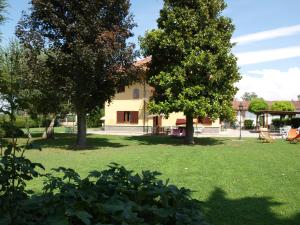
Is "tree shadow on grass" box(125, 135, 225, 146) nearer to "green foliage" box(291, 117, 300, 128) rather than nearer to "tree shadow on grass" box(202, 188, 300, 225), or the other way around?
"tree shadow on grass" box(202, 188, 300, 225)

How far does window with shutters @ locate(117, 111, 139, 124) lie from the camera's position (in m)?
45.2

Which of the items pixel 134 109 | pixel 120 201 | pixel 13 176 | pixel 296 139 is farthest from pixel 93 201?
pixel 134 109

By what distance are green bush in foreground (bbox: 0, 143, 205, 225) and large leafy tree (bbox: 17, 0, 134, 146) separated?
1733cm

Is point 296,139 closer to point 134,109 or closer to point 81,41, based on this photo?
point 81,41

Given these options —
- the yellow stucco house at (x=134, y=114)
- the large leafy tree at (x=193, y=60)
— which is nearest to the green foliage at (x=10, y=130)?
the large leafy tree at (x=193, y=60)

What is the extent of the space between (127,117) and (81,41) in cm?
2493

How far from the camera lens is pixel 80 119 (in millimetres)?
24641

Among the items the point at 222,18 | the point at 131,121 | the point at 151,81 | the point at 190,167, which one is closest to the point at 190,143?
the point at 151,81

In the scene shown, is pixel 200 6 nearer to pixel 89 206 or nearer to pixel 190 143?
pixel 190 143

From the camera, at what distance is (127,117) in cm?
4569

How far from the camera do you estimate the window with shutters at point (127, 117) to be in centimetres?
4516

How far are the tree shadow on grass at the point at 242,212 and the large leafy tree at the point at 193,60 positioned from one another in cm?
1685

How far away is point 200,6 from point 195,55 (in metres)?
3.17

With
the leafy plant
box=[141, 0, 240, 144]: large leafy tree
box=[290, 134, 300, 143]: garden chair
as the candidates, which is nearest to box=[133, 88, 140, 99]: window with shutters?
box=[141, 0, 240, 144]: large leafy tree
